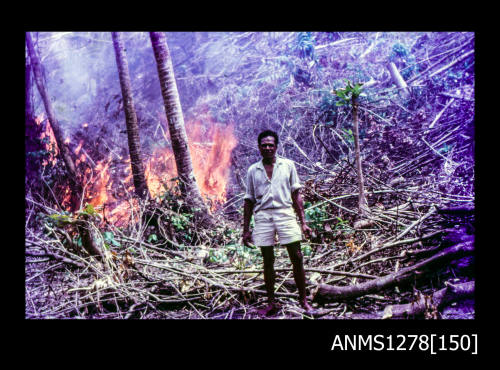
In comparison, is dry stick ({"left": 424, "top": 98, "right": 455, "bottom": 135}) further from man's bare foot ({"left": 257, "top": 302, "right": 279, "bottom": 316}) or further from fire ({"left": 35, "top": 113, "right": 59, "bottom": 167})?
fire ({"left": 35, "top": 113, "right": 59, "bottom": 167})

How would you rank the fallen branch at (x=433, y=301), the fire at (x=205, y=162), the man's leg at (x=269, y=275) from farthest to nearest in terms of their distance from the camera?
the fire at (x=205, y=162), the man's leg at (x=269, y=275), the fallen branch at (x=433, y=301)

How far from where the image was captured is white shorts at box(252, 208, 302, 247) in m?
3.61

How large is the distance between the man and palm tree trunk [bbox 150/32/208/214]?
8.71 ft

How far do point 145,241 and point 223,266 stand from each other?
137cm

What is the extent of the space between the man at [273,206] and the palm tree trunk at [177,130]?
266cm

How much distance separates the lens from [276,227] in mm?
3645

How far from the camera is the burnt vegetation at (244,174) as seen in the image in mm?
4203

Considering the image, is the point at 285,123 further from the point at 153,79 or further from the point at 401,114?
the point at 153,79

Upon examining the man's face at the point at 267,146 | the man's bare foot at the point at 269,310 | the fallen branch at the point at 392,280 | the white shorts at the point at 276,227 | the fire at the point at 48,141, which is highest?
the fire at the point at 48,141

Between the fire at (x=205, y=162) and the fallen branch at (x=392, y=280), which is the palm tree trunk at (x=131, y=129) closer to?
the fire at (x=205, y=162)

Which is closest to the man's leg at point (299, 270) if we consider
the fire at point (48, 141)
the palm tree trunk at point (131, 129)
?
the palm tree trunk at point (131, 129)

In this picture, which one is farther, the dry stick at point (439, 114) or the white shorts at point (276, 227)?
the dry stick at point (439, 114)

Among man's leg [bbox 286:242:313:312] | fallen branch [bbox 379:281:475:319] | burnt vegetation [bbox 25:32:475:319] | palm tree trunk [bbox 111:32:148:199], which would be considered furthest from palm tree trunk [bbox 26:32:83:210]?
fallen branch [bbox 379:281:475:319]
